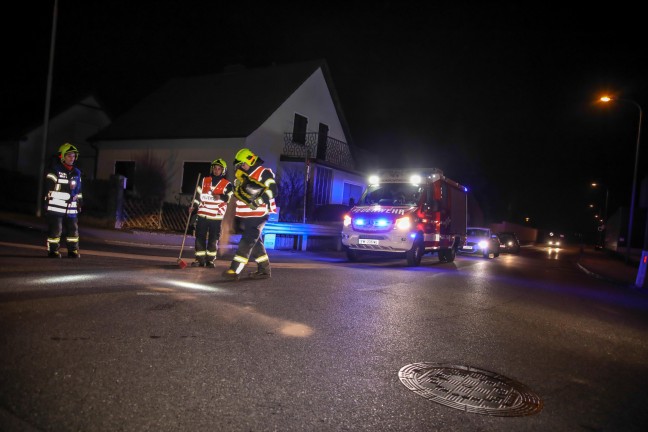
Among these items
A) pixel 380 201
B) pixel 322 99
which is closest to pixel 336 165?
pixel 322 99

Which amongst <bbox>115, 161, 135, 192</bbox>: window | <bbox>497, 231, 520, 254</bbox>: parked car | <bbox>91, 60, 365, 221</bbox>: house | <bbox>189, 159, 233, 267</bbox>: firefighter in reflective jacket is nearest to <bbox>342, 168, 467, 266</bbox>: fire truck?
<bbox>189, 159, 233, 267</bbox>: firefighter in reflective jacket

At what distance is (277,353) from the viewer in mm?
3979

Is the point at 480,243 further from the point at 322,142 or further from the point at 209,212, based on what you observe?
the point at 209,212

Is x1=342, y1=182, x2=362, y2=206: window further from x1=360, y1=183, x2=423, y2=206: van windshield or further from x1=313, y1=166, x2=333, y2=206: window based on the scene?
x1=360, y1=183, x2=423, y2=206: van windshield

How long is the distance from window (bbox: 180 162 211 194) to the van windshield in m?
10.2

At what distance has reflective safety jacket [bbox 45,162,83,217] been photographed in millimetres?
7984

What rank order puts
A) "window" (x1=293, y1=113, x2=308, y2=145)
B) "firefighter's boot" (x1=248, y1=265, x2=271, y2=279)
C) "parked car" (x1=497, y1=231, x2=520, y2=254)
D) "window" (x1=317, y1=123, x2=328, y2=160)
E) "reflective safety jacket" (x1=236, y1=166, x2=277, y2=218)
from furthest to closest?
"parked car" (x1=497, y1=231, x2=520, y2=254)
"window" (x1=317, y1=123, x2=328, y2=160)
"window" (x1=293, y1=113, x2=308, y2=145)
"firefighter's boot" (x1=248, y1=265, x2=271, y2=279)
"reflective safety jacket" (x1=236, y1=166, x2=277, y2=218)

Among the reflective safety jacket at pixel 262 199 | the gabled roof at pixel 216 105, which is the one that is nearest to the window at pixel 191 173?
the gabled roof at pixel 216 105

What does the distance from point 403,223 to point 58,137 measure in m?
25.9

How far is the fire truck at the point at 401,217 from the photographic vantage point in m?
12.2

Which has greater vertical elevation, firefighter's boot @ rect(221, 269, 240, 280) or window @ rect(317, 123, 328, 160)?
window @ rect(317, 123, 328, 160)

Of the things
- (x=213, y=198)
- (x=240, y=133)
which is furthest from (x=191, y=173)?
(x=213, y=198)

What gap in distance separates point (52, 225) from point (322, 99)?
19.2 m

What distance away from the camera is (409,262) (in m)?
12.6
